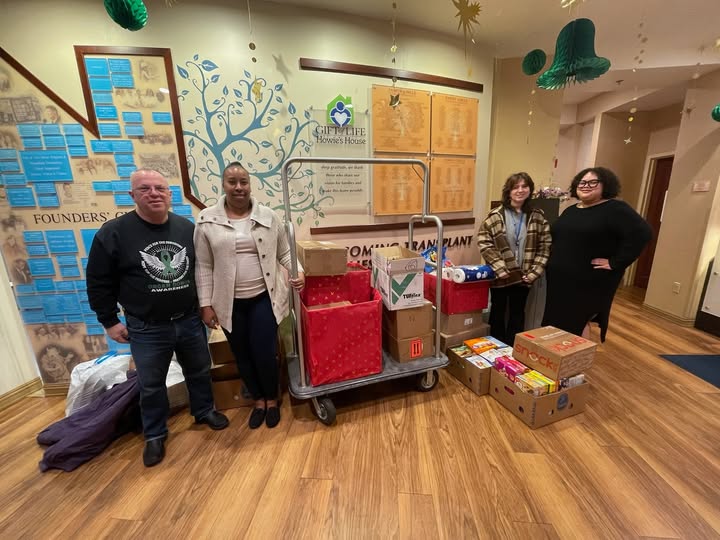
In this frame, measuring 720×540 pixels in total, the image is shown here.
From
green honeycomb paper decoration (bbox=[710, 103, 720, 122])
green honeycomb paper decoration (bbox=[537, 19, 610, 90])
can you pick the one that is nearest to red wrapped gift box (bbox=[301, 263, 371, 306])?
green honeycomb paper decoration (bbox=[537, 19, 610, 90])

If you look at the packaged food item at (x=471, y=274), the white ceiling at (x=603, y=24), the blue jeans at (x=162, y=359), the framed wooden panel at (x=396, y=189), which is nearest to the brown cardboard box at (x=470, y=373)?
the packaged food item at (x=471, y=274)

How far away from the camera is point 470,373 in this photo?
84.0 inches

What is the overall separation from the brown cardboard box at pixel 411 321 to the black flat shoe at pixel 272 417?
91 centimetres

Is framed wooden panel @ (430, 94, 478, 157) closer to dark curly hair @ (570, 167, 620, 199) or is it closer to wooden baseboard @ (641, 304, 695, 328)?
dark curly hair @ (570, 167, 620, 199)

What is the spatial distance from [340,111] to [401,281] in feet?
4.84

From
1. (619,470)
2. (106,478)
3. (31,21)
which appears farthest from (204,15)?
(619,470)

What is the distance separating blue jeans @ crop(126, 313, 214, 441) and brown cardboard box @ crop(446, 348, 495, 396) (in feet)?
5.65

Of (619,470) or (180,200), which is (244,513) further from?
(180,200)

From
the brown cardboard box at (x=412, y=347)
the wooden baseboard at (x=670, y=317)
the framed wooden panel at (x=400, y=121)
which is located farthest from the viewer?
the wooden baseboard at (x=670, y=317)

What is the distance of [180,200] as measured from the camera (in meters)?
2.21

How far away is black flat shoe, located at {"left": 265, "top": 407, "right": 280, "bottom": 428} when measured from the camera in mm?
1849

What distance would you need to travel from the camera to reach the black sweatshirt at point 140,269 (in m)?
1.43

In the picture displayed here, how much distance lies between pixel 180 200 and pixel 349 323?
1584mm

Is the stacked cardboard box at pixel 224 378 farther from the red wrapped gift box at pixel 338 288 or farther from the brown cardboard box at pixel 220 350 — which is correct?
the red wrapped gift box at pixel 338 288
